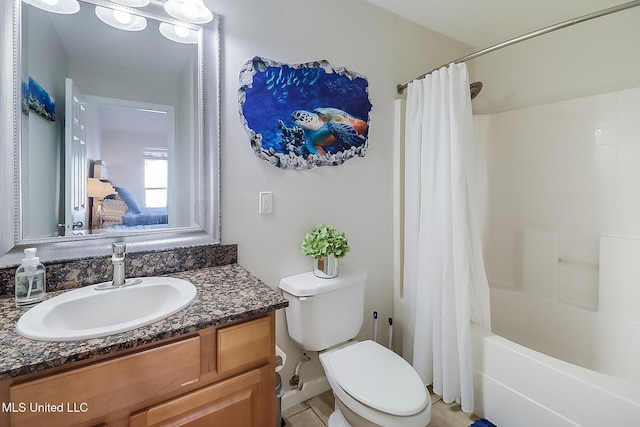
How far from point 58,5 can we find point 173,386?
54.8 inches

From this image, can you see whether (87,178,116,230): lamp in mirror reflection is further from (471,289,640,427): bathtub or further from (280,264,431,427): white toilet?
(471,289,640,427): bathtub

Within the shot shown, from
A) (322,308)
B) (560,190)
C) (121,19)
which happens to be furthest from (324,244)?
(560,190)

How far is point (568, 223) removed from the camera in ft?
6.26

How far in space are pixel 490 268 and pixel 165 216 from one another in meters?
2.28

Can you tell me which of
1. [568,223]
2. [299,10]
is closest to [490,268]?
[568,223]

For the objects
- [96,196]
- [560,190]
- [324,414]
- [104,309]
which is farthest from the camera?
[560,190]

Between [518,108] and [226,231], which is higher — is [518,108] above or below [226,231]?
above

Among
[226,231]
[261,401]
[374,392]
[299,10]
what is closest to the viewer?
[261,401]

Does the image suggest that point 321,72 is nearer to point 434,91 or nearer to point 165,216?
point 434,91

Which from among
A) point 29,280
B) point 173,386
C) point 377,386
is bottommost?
point 377,386

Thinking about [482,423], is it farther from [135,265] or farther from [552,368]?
[135,265]

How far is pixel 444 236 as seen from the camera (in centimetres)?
156

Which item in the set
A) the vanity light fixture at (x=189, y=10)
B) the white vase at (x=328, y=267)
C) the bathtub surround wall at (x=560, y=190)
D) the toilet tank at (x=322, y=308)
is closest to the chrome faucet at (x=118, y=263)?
the toilet tank at (x=322, y=308)

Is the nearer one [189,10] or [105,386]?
[105,386]
